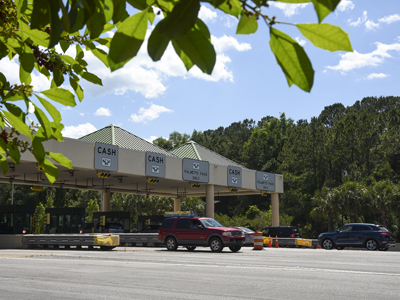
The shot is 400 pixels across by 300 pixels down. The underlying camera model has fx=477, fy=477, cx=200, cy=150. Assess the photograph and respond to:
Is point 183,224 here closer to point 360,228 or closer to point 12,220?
point 360,228

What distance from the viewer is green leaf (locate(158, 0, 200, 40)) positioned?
1560 millimetres

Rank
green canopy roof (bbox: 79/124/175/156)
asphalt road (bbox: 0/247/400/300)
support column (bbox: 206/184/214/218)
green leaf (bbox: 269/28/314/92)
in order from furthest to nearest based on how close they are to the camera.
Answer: support column (bbox: 206/184/214/218)
green canopy roof (bbox: 79/124/175/156)
asphalt road (bbox: 0/247/400/300)
green leaf (bbox: 269/28/314/92)

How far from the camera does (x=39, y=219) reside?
65.9 metres

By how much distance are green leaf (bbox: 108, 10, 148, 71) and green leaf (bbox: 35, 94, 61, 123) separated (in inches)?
36.6

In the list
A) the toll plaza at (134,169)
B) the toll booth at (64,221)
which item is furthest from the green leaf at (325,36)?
the toll booth at (64,221)

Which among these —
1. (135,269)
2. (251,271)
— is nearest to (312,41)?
(251,271)

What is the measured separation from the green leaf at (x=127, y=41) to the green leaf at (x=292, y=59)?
480 mm

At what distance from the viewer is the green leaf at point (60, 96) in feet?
8.39

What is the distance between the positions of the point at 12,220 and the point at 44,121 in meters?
33.6

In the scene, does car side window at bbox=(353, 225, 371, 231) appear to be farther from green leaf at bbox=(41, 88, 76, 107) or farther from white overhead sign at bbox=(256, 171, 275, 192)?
green leaf at bbox=(41, 88, 76, 107)

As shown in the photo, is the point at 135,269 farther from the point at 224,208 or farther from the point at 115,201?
the point at 224,208

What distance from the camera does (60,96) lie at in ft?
8.46

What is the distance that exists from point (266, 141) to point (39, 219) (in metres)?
39.6

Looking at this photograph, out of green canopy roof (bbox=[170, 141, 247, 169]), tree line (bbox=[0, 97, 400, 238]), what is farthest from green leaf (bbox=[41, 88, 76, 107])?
tree line (bbox=[0, 97, 400, 238])
